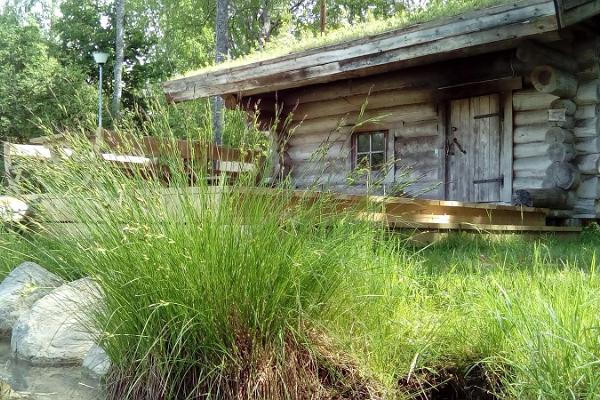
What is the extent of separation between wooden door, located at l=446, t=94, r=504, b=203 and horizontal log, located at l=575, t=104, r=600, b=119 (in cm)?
94

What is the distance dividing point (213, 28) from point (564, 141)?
83.4 ft

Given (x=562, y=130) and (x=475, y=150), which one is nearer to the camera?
(x=562, y=130)

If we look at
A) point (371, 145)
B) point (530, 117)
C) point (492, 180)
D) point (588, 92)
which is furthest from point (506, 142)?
point (371, 145)

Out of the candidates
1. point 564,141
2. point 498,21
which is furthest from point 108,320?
point 564,141

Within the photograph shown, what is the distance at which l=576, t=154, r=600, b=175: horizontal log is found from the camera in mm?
6951

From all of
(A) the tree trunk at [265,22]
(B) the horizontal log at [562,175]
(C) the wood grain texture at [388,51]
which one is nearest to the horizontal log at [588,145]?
(B) the horizontal log at [562,175]

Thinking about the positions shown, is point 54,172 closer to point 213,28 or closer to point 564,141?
point 564,141

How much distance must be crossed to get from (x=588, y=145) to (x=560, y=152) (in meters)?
0.51

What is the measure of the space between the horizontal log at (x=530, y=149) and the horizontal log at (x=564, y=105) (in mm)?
449

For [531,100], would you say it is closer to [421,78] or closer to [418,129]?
[421,78]

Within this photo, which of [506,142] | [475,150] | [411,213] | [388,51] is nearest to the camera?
[411,213]

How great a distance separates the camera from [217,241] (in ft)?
6.78

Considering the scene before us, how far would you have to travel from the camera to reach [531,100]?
23.9 ft

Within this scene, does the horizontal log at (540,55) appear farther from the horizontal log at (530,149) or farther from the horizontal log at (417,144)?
the horizontal log at (417,144)
